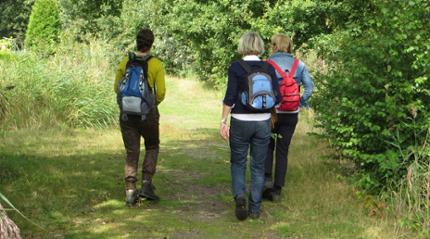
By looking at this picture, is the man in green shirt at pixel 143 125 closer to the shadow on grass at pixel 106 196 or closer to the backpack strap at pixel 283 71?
the shadow on grass at pixel 106 196

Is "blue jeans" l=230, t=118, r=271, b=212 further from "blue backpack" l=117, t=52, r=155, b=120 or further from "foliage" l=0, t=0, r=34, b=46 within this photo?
"foliage" l=0, t=0, r=34, b=46

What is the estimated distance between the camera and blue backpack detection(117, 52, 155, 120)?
6117mm

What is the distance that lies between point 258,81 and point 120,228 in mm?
1882

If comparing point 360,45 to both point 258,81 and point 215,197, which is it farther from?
point 215,197

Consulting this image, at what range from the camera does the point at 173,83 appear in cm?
2330

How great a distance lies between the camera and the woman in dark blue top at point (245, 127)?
5.72m

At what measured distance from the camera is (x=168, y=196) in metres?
6.91

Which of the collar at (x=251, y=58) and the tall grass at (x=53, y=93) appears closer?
the collar at (x=251, y=58)

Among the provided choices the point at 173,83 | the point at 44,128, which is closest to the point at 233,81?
the point at 44,128

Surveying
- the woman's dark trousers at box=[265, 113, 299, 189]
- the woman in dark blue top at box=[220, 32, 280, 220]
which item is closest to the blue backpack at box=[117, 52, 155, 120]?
the woman in dark blue top at box=[220, 32, 280, 220]

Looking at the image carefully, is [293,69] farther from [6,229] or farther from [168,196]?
[6,229]

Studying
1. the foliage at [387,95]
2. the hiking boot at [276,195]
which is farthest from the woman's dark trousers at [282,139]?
the foliage at [387,95]

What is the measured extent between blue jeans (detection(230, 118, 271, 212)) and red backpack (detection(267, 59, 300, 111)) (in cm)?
68

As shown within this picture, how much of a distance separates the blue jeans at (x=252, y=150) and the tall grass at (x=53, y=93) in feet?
20.1
